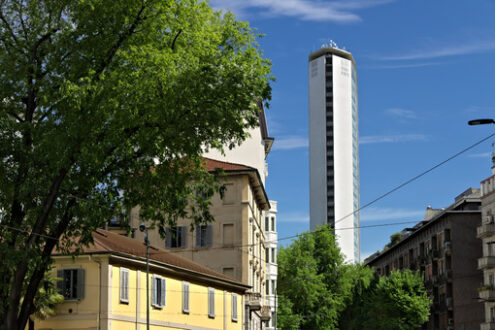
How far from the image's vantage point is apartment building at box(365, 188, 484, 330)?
95500 millimetres

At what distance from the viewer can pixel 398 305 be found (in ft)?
289

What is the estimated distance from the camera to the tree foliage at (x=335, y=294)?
85.9 meters

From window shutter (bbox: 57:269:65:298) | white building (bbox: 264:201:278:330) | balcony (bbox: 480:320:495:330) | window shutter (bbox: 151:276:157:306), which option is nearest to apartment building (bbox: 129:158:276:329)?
white building (bbox: 264:201:278:330)

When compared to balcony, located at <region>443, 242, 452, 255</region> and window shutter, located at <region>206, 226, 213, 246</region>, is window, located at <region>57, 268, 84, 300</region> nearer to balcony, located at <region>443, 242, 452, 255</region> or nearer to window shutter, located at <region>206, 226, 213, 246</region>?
window shutter, located at <region>206, 226, 213, 246</region>

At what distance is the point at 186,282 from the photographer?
49.2 m

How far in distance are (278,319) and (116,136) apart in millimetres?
64213

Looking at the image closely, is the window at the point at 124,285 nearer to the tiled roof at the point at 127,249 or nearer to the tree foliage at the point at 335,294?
the tiled roof at the point at 127,249

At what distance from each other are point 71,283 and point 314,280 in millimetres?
48587

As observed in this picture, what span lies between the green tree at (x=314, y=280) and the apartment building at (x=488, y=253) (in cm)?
1504

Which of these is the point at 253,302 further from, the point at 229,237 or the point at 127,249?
the point at 127,249

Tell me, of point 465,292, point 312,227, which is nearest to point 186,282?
point 465,292

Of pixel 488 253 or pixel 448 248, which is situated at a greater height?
pixel 448 248

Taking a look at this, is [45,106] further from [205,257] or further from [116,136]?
[205,257]

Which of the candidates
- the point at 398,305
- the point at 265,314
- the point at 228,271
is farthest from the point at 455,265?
the point at 228,271
